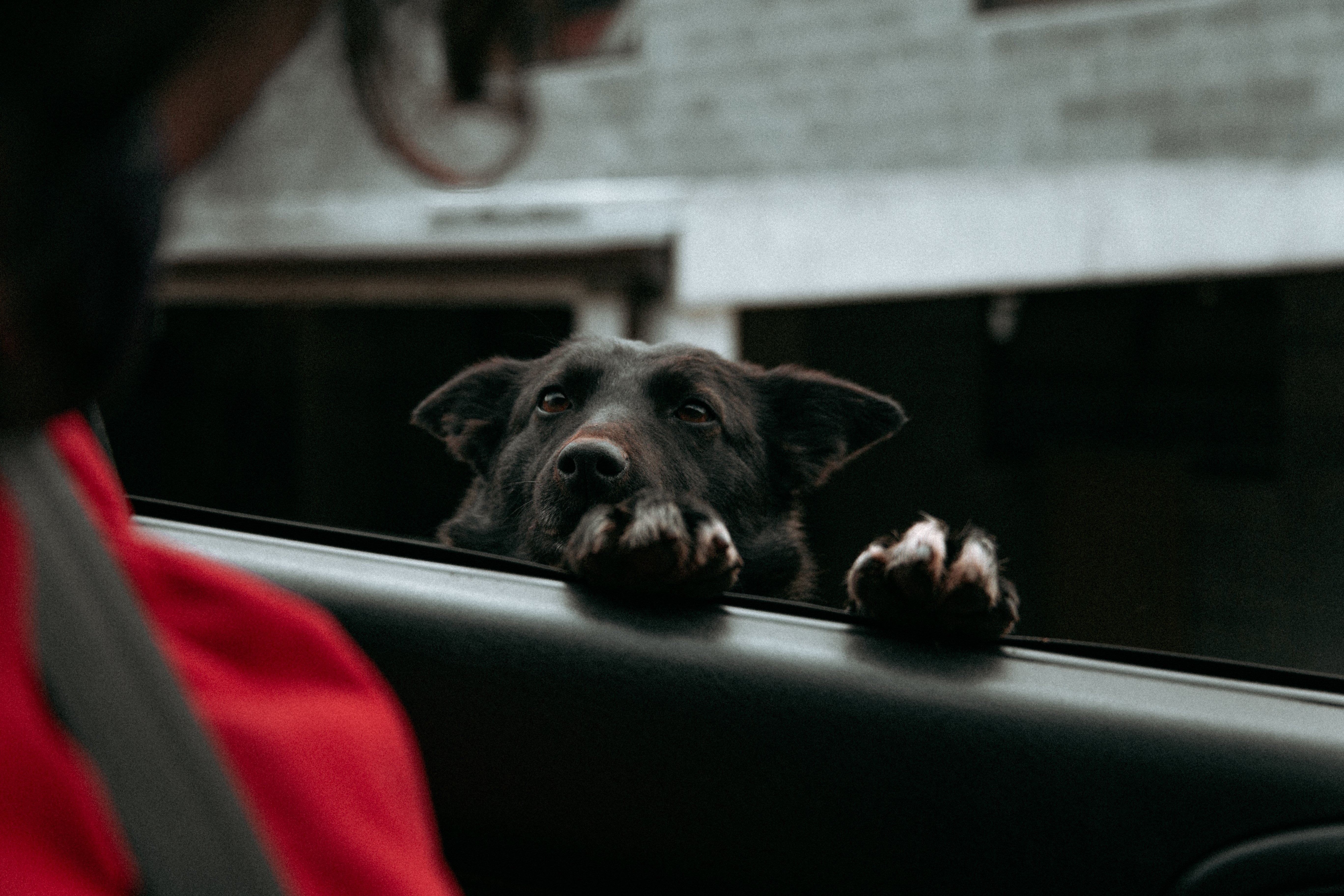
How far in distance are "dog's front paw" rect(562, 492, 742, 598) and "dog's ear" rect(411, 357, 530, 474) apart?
0.97 metres

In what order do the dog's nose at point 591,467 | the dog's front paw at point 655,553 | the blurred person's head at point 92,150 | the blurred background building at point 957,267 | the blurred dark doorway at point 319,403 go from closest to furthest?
the blurred person's head at point 92,150 < the dog's front paw at point 655,553 < the dog's nose at point 591,467 < the blurred dark doorway at point 319,403 < the blurred background building at point 957,267

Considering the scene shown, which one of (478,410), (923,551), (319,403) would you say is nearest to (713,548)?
(923,551)

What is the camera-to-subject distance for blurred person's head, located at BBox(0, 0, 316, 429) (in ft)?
1.88

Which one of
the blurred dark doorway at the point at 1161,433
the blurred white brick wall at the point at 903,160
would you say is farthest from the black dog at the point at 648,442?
the blurred white brick wall at the point at 903,160

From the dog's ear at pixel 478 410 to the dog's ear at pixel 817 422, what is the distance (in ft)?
2.08

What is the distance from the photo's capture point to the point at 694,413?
2.57m

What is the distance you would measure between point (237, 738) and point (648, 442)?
1.66 meters

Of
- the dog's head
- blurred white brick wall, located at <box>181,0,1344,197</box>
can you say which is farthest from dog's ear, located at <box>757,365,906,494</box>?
blurred white brick wall, located at <box>181,0,1344,197</box>

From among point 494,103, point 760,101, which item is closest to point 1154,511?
point 760,101

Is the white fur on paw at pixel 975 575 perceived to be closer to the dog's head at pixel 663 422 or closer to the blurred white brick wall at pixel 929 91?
the dog's head at pixel 663 422

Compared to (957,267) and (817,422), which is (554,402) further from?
(957,267)

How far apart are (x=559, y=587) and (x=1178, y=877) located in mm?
895

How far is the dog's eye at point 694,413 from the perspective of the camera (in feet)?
8.37

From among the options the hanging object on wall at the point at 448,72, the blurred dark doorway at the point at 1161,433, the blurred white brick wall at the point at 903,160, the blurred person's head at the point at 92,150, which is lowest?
the blurred dark doorway at the point at 1161,433
